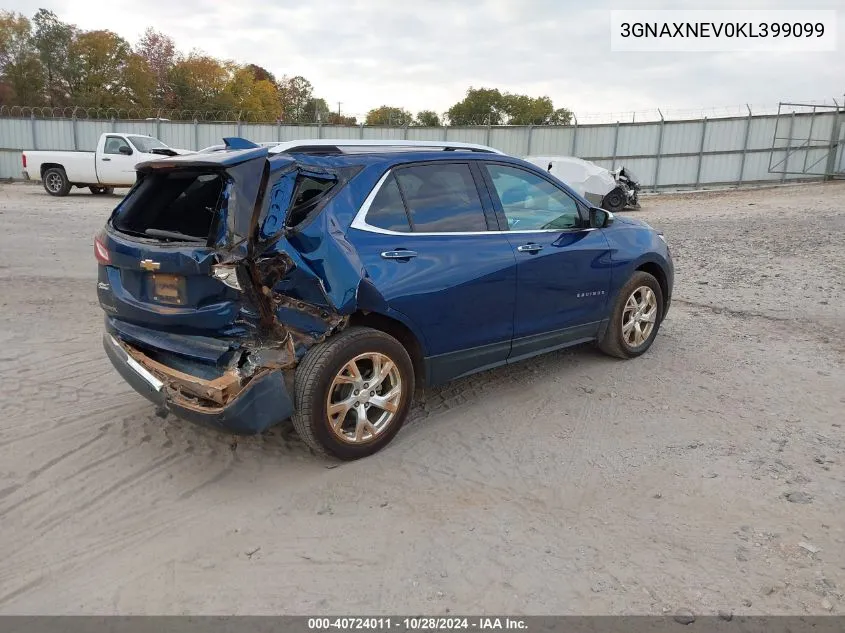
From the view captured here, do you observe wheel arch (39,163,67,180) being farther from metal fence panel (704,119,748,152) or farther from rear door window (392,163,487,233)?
metal fence panel (704,119,748,152)

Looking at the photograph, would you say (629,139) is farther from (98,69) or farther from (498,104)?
(498,104)

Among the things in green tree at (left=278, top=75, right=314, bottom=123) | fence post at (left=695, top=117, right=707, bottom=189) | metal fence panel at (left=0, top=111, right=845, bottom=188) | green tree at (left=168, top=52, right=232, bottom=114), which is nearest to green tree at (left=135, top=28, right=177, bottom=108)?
green tree at (left=168, top=52, right=232, bottom=114)

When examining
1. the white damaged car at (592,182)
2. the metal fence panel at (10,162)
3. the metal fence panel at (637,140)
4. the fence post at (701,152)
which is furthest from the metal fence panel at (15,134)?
the fence post at (701,152)

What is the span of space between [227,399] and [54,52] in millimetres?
56654

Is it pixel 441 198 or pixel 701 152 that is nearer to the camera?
pixel 441 198

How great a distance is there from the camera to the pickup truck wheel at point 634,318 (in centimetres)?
532

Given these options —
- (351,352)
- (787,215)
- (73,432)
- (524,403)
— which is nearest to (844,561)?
(524,403)

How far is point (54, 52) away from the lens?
48.9m

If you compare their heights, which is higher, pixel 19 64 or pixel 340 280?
pixel 19 64

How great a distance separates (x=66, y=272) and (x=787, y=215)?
14.2 metres

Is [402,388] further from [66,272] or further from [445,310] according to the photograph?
[66,272]

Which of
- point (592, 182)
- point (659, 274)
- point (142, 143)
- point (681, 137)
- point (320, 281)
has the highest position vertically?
point (681, 137)

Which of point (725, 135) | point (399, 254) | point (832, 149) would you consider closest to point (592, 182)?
point (725, 135)

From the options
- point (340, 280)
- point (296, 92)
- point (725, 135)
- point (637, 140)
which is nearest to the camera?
point (340, 280)
